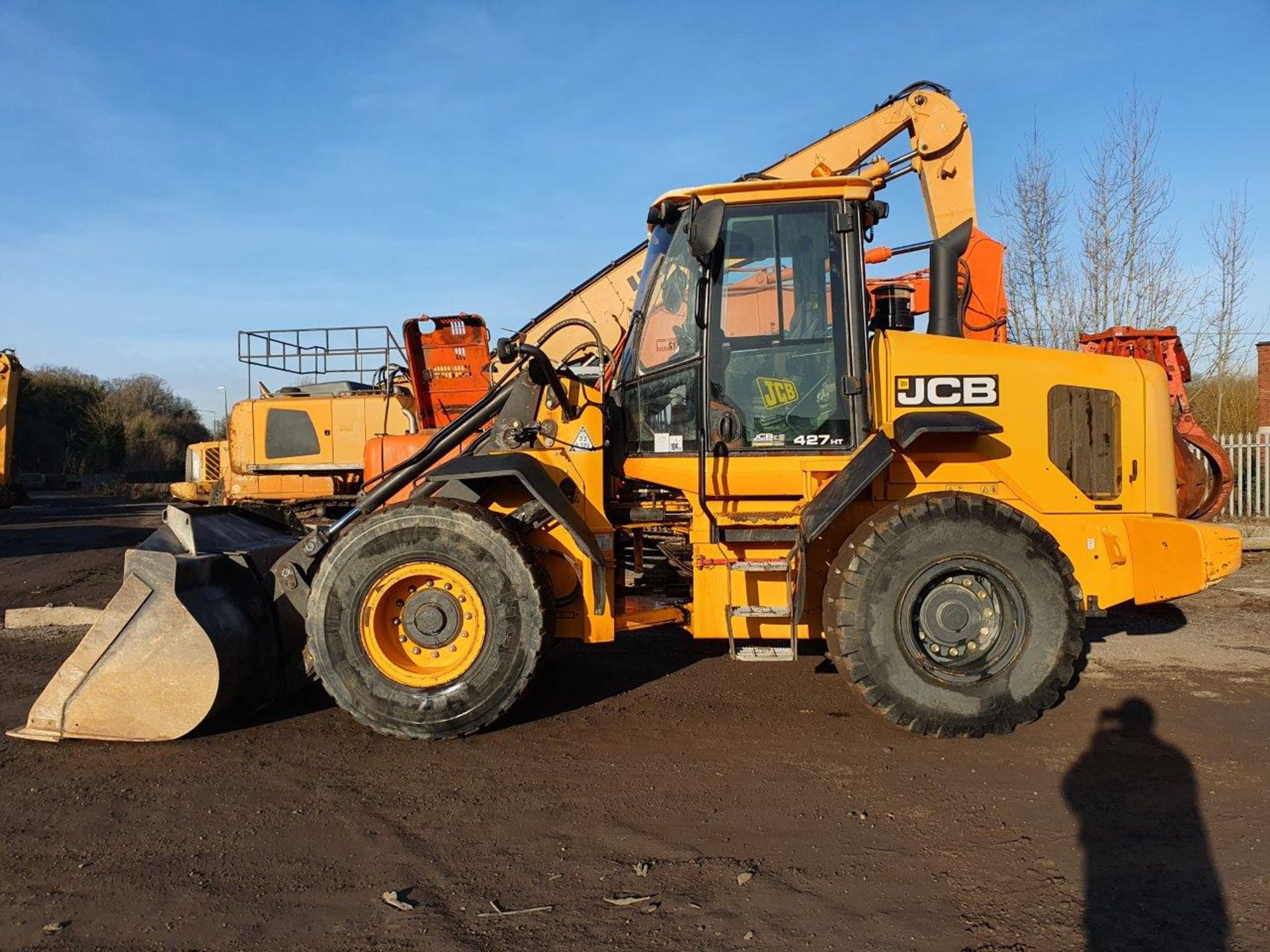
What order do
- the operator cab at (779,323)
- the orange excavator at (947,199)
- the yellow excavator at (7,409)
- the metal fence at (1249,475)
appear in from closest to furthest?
the operator cab at (779,323) → the orange excavator at (947,199) → the metal fence at (1249,475) → the yellow excavator at (7,409)

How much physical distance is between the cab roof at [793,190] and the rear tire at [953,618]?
1787 millimetres

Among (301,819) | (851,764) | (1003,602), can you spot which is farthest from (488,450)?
(1003,602)

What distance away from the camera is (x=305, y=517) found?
13641mm

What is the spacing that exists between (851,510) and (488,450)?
2.19 metres

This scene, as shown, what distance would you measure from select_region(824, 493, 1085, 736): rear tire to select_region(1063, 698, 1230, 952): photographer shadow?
0.51 m

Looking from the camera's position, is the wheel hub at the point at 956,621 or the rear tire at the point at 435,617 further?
the wheel hub at the point at 956,621

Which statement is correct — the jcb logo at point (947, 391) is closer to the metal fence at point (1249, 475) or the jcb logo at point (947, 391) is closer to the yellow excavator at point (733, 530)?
the yellow excavator at point (733, 530)

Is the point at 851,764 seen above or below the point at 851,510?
below

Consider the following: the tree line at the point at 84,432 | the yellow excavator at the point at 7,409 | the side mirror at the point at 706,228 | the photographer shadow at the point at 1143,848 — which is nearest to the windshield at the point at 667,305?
the side mirror at the point at 706,228

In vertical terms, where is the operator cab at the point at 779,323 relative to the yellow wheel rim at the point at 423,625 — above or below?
above

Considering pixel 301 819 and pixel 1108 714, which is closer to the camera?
pixel 301 819

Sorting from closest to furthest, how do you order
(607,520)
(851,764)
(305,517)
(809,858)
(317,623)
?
(809,858) → (851,764) → (317,623) → (607,520) → (305,517)

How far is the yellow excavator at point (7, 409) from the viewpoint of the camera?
2097 centimetres

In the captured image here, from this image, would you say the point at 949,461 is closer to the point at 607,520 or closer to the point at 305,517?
the point at 607,520
